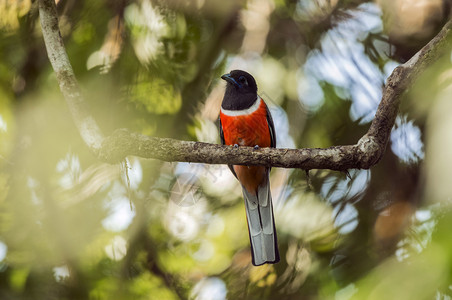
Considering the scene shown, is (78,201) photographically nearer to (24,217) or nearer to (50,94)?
(24,217)

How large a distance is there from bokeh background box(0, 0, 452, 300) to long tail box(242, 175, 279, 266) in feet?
1.14

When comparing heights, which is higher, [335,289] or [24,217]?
[24,217]

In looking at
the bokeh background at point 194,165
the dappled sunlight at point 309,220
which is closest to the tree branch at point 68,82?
the bokeh background at point 194,165

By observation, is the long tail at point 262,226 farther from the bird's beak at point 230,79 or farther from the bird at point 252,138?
the bird's beak at point 230,79

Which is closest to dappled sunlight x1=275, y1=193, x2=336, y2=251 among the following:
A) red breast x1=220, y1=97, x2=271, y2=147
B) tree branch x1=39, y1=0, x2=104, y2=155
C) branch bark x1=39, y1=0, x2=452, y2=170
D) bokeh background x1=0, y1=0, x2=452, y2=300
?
bokeh background x1=0, y1=0, x2=452, y2=300

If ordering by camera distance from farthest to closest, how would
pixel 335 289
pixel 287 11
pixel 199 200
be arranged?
pixel 287 11 < pixel 199 200 < pixel 335 289

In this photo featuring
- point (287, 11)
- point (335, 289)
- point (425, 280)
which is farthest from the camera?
point (287, 11)

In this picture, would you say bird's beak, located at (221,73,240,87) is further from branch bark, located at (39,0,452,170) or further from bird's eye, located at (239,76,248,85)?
branch bark, located at (39,0,452,170)

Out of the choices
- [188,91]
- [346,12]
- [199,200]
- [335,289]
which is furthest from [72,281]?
[346,12]

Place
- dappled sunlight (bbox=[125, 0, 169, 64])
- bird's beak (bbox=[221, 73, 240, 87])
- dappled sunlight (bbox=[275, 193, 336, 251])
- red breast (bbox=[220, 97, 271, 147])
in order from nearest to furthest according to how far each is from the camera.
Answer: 1. red breast (bbox=[220, 97, 271, 147])
2. bird's beak (bbox=[221, 73, 240, 87])
3. dappled sunlight (bbox=[275, 193, 336, 251])
4. dappled sunlight (bbox=[125, 0, 169, 64])

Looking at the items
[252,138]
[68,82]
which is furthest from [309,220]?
[68,82]

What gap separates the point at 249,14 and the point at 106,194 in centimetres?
187

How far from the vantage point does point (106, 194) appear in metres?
3.57

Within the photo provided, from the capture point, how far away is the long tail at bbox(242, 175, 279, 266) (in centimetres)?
288
